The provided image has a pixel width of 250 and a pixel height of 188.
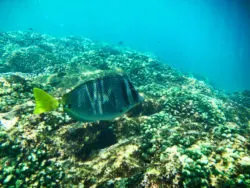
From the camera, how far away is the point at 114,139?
7102mm

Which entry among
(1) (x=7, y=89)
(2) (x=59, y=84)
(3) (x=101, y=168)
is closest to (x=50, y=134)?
(3) (x=101, y=168)

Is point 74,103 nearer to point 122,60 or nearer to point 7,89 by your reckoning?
point 7,89

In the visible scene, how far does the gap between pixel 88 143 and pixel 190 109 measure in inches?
188

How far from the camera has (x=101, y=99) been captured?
3908 mm

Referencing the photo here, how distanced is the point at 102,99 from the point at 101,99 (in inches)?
0.8

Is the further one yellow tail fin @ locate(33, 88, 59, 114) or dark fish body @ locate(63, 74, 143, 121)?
dark fish body @ locate(63, 74, 143, 121)

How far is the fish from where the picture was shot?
3818 millimetres

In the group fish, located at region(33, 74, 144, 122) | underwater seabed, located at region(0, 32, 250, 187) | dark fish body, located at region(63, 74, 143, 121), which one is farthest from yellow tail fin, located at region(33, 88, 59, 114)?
underwater seabed, located at region(0, 32, 250, 187)

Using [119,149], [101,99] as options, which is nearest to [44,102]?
[101,99]

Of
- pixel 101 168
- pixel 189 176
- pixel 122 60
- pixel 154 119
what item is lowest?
pixel 189 176

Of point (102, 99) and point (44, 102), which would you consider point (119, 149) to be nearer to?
point (102, 99)

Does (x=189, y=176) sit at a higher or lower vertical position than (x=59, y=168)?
lower

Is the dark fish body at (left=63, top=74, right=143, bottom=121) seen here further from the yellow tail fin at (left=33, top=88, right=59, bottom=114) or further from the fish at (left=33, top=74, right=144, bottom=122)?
the yellow tail fin at (left=33, top=88, right=59, bottom=114)

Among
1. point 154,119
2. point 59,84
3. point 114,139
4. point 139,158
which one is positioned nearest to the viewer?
point 139,158
